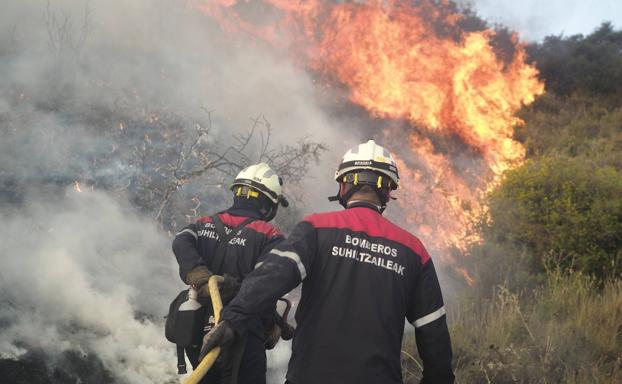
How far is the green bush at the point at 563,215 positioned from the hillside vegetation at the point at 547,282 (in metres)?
0.02

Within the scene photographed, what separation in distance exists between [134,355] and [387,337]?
131 inches

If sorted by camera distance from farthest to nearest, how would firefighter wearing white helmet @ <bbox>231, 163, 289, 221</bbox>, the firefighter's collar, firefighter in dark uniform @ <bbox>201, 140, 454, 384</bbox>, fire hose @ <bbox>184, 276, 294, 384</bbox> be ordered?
1. firefighter wearing white helmet @ <bbox>231, 163, 289, 221</bbox>
2. the firefighter's collar
3. firefighter in dark uniform @ <bbox>201, 140, 454, 384</bbox>
4. fire hose @ <bbox>184, 276, 294, 384</bbox>

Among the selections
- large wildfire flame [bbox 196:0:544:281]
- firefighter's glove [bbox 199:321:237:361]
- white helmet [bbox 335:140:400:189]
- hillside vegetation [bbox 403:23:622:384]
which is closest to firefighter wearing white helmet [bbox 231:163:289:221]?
white helmet [bbox 335:140:400:189]

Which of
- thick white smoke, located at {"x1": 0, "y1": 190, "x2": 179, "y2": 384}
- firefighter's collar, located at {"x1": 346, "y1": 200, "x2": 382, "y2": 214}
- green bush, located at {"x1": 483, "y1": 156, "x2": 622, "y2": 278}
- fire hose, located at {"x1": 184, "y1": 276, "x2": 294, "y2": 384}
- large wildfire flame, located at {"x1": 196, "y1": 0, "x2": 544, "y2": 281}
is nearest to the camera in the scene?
fire hose, located at {"x1": 184, "y1": 276, "x2": 294, "y2": 384}

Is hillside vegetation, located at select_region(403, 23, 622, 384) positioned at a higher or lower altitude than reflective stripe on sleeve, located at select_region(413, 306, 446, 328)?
higher

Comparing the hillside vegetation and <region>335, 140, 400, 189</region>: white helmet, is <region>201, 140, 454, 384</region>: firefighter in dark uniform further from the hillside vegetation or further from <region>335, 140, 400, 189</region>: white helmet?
the hillside vegetation

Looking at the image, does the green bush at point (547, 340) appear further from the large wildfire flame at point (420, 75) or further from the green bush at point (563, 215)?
the large wildfire flame at point (420, 75)

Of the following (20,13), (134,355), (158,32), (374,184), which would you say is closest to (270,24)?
(158,32)

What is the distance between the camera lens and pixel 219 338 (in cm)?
231

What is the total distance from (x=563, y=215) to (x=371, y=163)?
19.8 feet

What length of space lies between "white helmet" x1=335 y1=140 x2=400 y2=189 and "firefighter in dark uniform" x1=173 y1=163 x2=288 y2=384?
0.99 metres

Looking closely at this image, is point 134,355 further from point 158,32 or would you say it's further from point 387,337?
point 158,32

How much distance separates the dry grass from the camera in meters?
4.87

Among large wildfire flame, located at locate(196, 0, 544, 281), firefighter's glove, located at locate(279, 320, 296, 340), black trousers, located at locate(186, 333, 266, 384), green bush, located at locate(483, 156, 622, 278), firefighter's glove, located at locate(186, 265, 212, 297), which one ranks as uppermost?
large wildfire flame, located at locate(196, 0, 544, 281)
